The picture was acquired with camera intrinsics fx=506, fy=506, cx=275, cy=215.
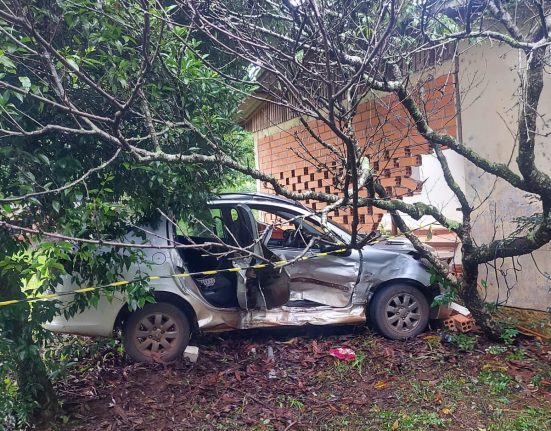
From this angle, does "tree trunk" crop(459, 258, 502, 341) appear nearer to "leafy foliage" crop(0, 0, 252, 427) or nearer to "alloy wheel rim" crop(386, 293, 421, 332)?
"alloy wheel rim" crop(386, 293, 421, 332)

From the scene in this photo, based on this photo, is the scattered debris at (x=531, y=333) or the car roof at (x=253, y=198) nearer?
the scattered debris at (x=531, y=333)

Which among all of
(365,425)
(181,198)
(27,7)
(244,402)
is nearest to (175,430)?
(244,402)

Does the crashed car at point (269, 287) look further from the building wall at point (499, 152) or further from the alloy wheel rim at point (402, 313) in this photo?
the building wall at point (499, 152)

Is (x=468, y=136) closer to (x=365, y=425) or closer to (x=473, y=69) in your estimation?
(x=473, y=69)

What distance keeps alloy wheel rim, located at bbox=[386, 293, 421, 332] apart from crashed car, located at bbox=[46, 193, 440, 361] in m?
0.01

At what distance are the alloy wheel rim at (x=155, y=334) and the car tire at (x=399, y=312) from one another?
7.04 feet

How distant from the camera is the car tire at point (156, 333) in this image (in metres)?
4.87

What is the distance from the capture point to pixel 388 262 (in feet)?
18.0

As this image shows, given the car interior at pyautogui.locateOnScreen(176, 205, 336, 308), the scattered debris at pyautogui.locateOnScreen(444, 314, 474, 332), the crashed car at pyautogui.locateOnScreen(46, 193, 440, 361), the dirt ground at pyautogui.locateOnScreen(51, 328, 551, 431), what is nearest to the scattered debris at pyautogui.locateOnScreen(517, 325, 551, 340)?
the dirt ground at pyautogui.locateOnScreen(51, 328, 551, 431)

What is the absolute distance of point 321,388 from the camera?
4.48 metres

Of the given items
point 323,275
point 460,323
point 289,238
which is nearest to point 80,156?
point 289,238

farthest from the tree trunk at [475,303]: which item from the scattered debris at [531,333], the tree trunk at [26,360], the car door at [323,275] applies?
the tree trunk at [26,360]

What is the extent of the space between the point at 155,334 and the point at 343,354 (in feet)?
6.08

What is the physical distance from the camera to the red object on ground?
4961mm
